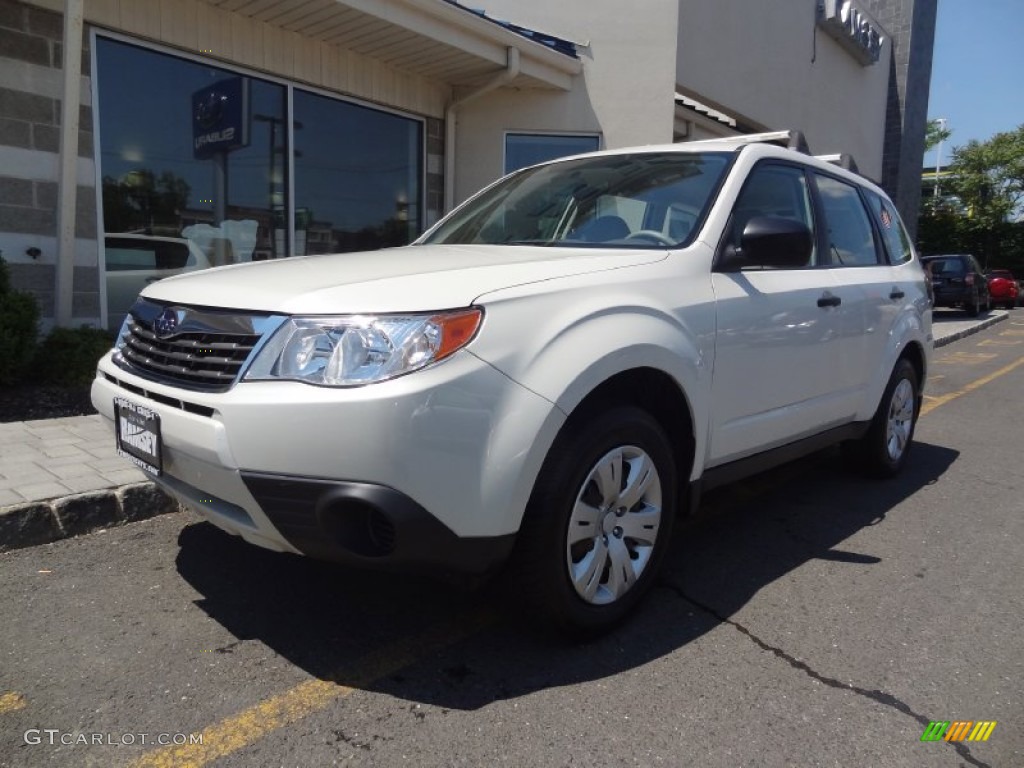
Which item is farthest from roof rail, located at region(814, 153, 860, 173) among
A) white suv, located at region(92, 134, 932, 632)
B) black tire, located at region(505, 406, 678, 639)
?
black tire, located at region(505, 406, 678, 639)

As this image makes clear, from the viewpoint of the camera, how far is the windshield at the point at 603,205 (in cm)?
328

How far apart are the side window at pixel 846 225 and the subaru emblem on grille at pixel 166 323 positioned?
10.4 feet

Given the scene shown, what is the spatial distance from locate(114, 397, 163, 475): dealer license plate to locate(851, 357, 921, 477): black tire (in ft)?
12.6

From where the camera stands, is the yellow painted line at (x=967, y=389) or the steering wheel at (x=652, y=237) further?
the yellow painted line at (x=967, y=389)

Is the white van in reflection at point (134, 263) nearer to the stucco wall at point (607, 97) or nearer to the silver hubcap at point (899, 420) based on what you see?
the stucco wall at point (607, 97)

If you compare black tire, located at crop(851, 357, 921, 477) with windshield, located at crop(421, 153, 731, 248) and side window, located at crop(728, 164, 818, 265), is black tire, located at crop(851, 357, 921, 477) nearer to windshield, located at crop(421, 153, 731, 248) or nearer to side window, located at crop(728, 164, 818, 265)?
side window, located at crop(728, 164, 818, 265)

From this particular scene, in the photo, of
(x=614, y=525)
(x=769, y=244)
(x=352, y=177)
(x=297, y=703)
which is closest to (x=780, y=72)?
(x=352, y=177)

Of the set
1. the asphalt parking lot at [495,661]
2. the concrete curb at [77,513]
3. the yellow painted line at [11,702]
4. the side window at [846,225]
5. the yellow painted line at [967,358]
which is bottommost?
the yellow painted line at [11,702]

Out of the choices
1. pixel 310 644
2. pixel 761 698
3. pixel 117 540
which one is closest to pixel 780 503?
pixel 761 698

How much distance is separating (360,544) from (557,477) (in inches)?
24.8

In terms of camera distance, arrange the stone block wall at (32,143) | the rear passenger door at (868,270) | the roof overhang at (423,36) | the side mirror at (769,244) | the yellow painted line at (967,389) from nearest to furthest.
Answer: the side mirror at (769,244)
the rear passenger door at (868,270)
the stone block wall at (32,143)
the roof overhang at (423,36)
the yellow painted line at (967,389)

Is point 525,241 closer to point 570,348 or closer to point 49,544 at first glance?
point 570,348

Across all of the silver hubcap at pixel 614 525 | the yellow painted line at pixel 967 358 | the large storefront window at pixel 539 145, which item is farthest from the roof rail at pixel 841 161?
the yellow painted line at pixel 967 358

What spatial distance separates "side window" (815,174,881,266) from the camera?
4156 mm
